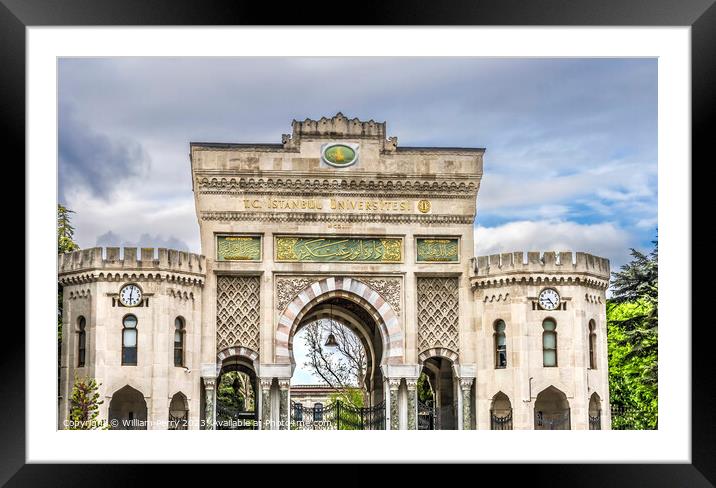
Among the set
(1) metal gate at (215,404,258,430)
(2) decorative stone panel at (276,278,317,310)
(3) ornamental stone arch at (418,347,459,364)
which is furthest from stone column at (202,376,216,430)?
(3) ornamental stone arch at (418,347,459,364)

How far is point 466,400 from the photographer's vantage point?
900 inches

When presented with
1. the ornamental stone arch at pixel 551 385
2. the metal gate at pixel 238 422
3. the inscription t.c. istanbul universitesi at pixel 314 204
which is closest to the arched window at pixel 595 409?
the ornamental stone arch at pixel 551 385

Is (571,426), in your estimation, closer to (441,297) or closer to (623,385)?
(441,297)

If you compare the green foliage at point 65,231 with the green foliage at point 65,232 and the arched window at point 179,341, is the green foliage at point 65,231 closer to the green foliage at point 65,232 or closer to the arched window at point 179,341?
the green foliage at point 65,232

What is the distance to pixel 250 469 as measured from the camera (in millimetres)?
10297

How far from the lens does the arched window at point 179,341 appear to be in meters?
22.2

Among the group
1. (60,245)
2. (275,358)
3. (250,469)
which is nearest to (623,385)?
(275,358)

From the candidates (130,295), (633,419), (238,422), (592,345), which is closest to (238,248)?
(130,295)

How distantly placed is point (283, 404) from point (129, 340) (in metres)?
3.29

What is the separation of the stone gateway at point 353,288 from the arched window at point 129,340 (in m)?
0.03
